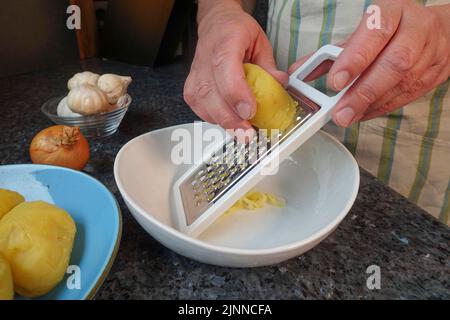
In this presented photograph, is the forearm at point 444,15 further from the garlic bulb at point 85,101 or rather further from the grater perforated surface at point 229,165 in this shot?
the garlic bulb at point 85,101

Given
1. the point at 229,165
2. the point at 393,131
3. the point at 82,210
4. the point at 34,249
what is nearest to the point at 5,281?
the point at 34,249

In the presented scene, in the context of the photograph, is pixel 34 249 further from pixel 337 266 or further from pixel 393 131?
pixel 393 131

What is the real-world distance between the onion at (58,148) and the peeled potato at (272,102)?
1.09 feet

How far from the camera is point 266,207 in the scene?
1.93 ft

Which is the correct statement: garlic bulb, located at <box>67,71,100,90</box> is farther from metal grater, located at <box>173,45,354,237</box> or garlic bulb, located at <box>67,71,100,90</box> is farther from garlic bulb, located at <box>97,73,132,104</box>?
metal grater, located at <box>173,45,354,237</box>

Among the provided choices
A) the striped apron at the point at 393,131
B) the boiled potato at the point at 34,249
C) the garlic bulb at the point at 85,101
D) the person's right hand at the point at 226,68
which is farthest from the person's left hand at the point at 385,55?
the garlic bulb at the point at 85,101

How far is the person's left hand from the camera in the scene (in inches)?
18.3

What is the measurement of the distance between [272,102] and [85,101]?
420 mm

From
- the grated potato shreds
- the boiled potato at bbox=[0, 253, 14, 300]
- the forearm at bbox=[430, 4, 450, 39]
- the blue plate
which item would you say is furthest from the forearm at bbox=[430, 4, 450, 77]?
the boiled potato at bbox=[0, 253, 14, 300]

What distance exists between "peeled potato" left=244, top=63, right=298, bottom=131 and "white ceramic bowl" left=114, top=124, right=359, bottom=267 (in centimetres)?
11

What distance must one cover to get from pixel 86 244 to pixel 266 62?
416 mm

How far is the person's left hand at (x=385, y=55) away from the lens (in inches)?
18.3

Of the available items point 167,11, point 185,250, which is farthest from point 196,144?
point 167,11
